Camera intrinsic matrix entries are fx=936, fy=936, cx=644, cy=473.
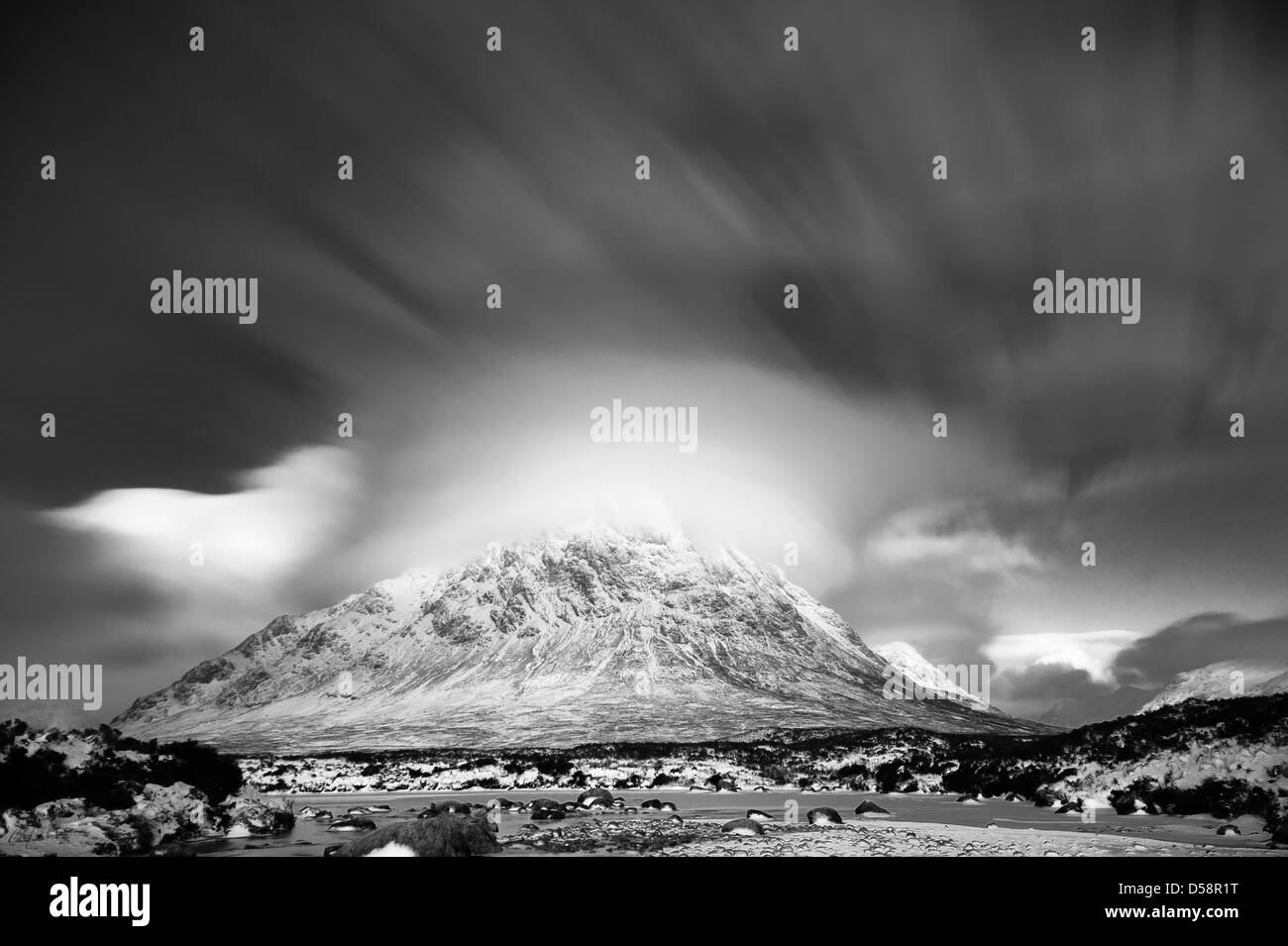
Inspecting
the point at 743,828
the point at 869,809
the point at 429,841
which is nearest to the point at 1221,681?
the point at 869,809

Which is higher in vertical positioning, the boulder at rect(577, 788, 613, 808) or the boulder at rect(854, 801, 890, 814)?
the boulder at rect(854, 801, 890, 814)

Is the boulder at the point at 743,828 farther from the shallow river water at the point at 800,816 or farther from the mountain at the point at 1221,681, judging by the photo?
the mountain at the point at 1221,681

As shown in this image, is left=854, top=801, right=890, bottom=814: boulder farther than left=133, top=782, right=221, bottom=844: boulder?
Yes

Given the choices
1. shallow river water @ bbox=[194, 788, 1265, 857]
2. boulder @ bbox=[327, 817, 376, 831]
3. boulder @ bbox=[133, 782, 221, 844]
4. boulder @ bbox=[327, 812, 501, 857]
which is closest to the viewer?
boulder @ bbox=[327, 812, 501, 857]

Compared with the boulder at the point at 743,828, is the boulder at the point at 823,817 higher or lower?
lower

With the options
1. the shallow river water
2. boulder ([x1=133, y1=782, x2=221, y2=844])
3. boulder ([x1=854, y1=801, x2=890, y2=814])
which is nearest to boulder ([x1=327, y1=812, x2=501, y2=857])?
the shallow river water

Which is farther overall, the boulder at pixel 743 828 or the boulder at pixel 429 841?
the boulder at pixel 743 828

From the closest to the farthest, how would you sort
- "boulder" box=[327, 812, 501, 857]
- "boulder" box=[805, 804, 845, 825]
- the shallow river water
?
"boulder" box=[327, 812, 501, 857] → the shallow river water → "boulder" box=[805, 804, 845, 825]

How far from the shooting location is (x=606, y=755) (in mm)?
152125

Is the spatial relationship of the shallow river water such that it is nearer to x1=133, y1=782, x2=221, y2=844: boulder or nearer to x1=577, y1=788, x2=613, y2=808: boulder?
x1=133, y1=782, x2=221, y2=844: boulder

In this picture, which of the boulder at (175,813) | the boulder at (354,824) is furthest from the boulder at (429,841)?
the boulder at (354,824)
